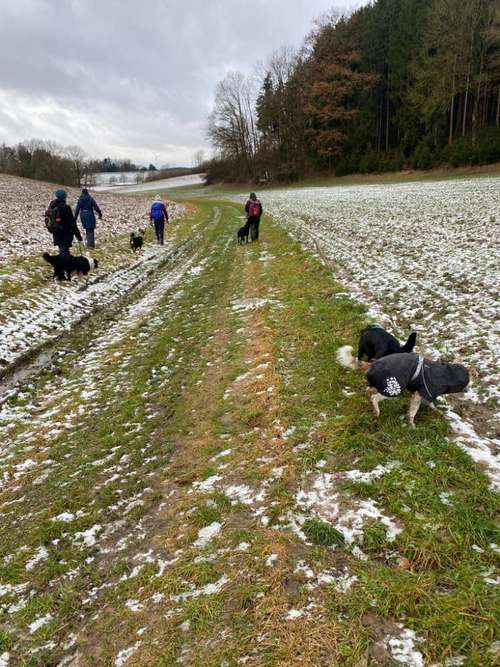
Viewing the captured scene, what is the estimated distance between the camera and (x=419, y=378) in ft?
13.0

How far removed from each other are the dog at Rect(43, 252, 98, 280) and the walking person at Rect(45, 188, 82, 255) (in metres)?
0.34

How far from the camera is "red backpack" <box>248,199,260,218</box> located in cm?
1537

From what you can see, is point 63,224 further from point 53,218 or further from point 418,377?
point 418,377

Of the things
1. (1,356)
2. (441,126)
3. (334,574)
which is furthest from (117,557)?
(441,126)

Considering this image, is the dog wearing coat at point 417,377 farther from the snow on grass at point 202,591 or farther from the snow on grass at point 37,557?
the snow on grass at point 37,557

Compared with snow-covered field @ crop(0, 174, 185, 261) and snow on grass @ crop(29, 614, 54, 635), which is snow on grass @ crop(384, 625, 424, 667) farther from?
snow-covered field @ crop(0, 174, 185, 261)

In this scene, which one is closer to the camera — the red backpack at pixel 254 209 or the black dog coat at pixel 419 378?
the black dog coat at pixel 419 378

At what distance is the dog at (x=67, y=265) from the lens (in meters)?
11.0

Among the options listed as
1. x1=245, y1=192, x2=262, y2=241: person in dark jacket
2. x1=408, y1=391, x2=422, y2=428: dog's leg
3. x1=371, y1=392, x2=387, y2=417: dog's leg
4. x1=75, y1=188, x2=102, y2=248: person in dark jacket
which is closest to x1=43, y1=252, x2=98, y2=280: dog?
x1=75, y1=188, x2=102, y2=248: person in dark jacket

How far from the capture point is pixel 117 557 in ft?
10.3

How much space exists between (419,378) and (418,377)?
2 centimetres

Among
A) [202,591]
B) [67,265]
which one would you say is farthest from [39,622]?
[67,265]

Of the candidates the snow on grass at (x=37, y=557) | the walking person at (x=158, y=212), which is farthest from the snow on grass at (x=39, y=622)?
the walking person at (x=158, y=212)

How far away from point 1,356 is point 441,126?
5423cm
